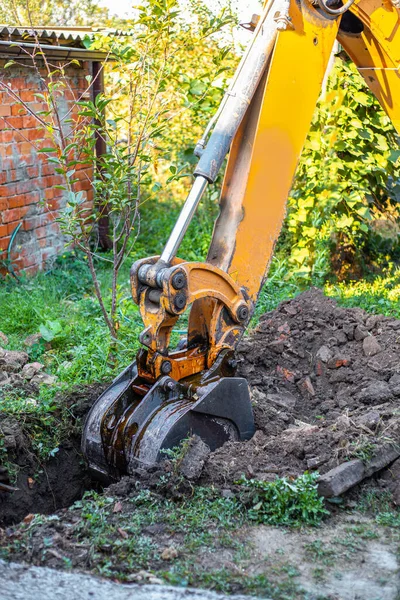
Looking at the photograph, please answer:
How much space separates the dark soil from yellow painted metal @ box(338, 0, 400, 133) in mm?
2934

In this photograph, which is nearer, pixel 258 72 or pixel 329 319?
pixel 258 72

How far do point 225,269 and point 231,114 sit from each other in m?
0.85

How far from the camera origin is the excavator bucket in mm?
4070

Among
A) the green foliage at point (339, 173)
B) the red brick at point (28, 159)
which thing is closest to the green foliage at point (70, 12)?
the red brick at point (28, 159)

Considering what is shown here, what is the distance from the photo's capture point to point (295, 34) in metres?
4.45

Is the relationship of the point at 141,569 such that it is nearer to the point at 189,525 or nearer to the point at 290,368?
the point at 189,525

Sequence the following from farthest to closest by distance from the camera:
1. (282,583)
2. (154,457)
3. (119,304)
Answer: (119,304) < (154,457) < (282,583)

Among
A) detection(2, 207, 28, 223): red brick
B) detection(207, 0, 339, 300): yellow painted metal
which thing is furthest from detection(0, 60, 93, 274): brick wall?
detection(207, 0, 339, 300): yellow painted metal

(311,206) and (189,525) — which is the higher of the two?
(311,206)

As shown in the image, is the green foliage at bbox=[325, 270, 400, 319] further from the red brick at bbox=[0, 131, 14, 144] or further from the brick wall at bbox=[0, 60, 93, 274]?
the red brick at bbox=[0, 131, 14, 144]

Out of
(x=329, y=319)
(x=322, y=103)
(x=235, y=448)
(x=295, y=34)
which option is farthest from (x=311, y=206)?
(x=235, y=448)

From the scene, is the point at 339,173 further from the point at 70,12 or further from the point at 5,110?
the point at 70,12

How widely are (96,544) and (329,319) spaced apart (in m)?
3.19

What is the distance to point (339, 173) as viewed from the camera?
317 inches
